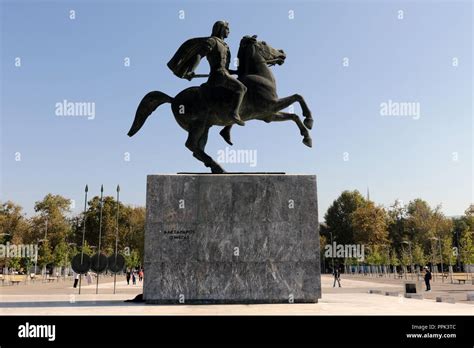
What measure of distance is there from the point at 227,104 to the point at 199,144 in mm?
1768

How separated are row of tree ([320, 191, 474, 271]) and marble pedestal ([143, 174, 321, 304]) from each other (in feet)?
217

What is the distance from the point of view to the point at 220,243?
1236 cm

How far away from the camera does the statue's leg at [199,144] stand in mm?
13922

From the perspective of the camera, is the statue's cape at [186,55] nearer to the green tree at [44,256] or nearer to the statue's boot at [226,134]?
the statue's boot at [226,134]

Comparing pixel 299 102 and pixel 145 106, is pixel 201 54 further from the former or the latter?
pixel 299 102

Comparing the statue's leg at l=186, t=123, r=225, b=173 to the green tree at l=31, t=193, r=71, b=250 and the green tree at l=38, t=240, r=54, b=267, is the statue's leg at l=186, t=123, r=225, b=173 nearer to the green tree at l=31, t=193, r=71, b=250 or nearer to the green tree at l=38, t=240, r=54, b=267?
the green tree at l=38, t=240, r=54, b=267

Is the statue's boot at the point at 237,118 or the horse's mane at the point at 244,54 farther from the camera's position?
the horse's mane at the point at 244,54

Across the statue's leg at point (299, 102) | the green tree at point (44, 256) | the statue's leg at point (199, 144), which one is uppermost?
the statue's leg at point (299, 102)

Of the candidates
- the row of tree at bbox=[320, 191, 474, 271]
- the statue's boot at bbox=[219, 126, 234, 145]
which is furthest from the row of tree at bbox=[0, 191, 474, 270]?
the statue's boot at bbox=[219, 126, 234, 145]

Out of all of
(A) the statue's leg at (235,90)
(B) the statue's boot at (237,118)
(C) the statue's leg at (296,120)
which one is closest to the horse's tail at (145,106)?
(A) the statue's leg at (235,90)

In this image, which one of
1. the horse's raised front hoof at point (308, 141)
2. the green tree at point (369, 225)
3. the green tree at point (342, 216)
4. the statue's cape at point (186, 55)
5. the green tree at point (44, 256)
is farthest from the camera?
the green tree at point (342, 216)

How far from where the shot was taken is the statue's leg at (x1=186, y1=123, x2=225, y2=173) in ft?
45.7

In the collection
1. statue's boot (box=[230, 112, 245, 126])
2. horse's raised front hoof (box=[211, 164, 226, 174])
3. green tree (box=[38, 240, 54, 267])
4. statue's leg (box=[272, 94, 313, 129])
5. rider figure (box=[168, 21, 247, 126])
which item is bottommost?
green tree (box=[38, 240, 54, 267])

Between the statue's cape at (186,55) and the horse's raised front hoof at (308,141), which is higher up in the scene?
the statue's cape at (186,55)
